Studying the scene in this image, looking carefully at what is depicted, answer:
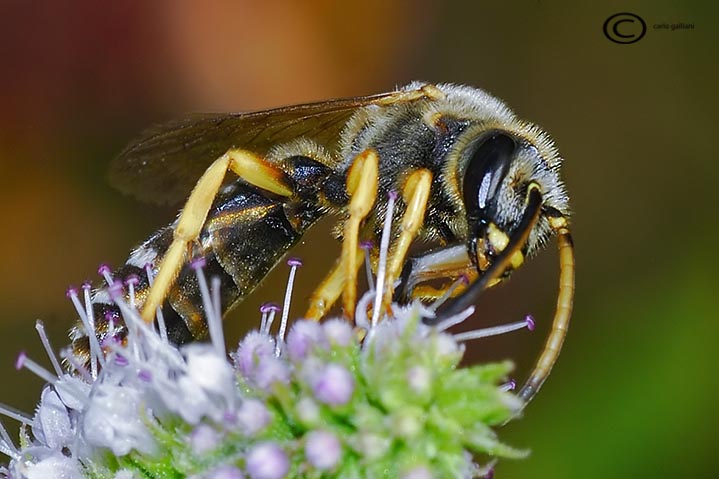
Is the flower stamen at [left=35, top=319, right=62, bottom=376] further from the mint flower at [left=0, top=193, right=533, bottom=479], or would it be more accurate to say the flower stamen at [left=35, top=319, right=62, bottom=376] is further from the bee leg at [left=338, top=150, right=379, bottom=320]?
the bee leg at [left=338, top=150, right=379, bottom=320]

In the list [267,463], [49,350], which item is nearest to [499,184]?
[267,463]

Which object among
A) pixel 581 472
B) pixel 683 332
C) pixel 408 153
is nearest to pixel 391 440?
pixel 408 153

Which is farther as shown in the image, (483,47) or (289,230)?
(483,47)

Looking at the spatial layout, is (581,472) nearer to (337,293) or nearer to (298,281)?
(298,281)

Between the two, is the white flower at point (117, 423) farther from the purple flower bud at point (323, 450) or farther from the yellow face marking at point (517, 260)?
the yellow face marking at point (517, 260)

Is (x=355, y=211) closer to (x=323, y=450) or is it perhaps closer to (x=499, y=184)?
(x=499, y=184)

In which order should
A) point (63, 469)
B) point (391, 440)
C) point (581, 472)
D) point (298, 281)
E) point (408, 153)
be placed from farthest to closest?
point (298, 281) → point (581, 472) → point (408, 153) → point (63, 469) → point (391, 440)

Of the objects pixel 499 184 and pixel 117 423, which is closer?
pixel 117 423
